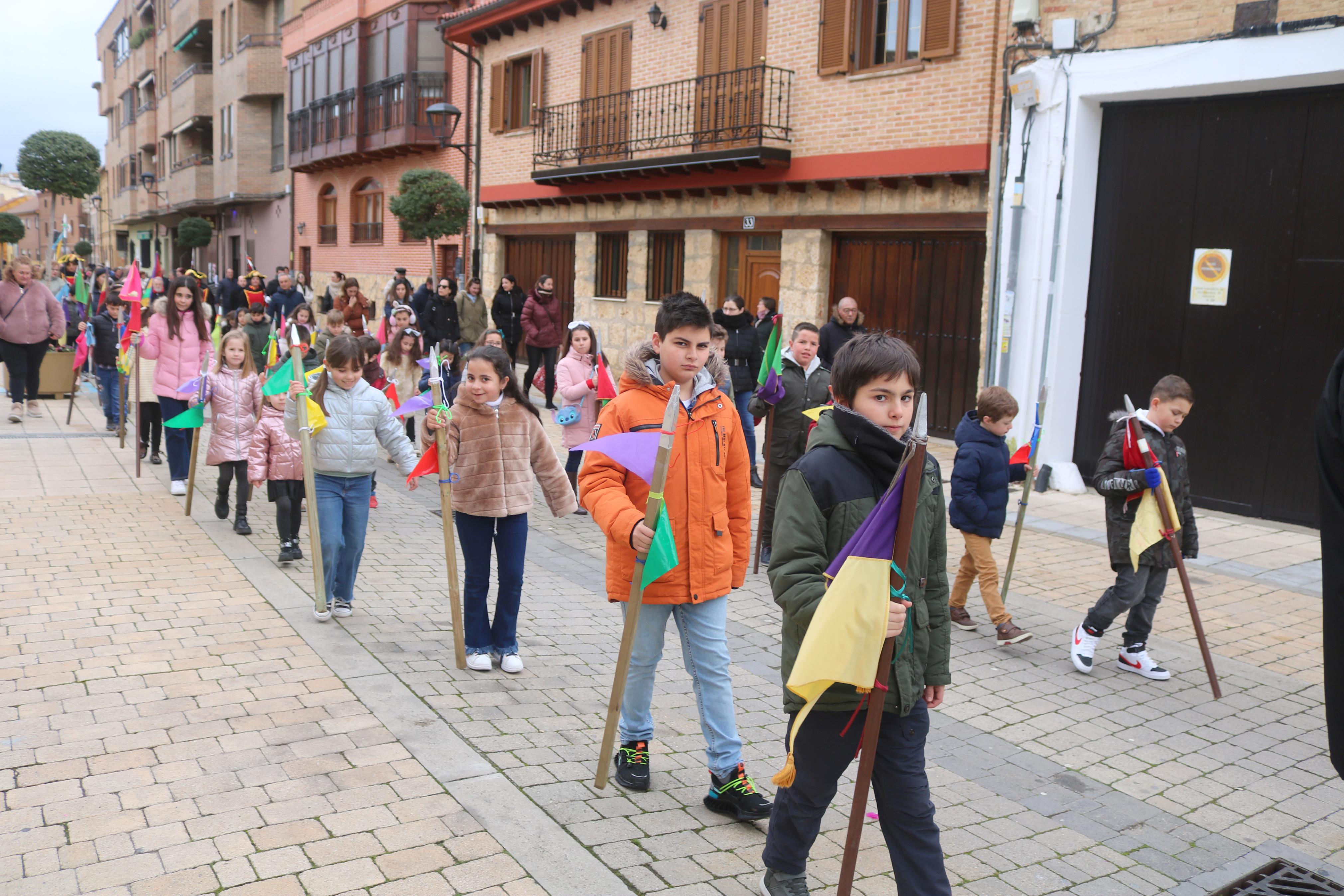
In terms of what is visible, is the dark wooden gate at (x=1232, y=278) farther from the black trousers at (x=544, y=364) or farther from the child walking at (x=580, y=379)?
the black trousers at (x=544, y=364)

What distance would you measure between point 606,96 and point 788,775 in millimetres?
16944

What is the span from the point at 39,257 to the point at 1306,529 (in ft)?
353

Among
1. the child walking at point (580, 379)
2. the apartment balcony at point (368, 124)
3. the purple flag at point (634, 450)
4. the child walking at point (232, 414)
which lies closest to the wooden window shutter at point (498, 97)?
the apartment balcony at point (368, 124)

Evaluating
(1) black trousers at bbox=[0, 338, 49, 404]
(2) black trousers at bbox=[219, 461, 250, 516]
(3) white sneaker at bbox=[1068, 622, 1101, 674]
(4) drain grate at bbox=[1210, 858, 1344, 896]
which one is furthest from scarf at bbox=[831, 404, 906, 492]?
(1) black trousers at bbox=[0, 338, 49, 404]

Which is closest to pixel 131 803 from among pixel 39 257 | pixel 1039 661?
pixel 1039 661

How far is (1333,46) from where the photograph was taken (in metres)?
8.94

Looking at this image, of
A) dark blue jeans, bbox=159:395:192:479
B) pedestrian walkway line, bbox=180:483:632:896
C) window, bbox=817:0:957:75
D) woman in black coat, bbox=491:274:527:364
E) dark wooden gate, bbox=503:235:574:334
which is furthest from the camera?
dark wooden gate, bbox=503:235:574:334

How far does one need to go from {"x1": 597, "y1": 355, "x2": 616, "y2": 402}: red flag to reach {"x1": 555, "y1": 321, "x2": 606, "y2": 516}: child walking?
69cm

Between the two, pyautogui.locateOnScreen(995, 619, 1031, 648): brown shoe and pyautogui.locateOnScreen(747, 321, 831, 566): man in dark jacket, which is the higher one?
pyautogui.locateOnScreen(747, 321, 831, 566): man in dark jacket

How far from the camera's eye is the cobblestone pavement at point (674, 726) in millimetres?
3703

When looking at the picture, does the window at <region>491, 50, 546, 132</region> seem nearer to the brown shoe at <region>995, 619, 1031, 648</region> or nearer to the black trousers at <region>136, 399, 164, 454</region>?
the black trousers at <region>136, 399, 164, 454</region>

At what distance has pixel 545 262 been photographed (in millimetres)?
21453

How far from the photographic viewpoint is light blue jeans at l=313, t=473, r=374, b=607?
6207mm

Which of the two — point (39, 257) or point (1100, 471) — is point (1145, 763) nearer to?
point (1100, 471)
